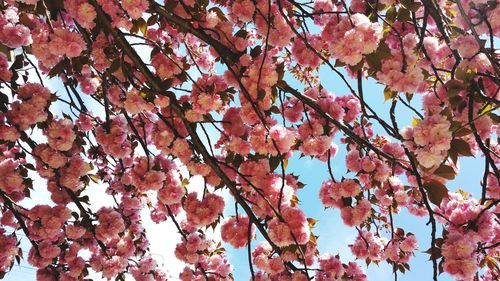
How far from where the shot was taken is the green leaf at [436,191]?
1.72 m

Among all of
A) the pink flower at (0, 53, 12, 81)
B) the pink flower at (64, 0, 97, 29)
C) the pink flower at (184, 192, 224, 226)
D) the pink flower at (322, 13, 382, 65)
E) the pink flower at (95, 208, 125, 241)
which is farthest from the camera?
the pink flower at (95, 208, 125, 241)

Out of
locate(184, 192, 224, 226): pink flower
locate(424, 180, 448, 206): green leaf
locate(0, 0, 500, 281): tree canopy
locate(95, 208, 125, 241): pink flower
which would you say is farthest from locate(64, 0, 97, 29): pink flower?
locate(424, 180, 448, 206): green leaf

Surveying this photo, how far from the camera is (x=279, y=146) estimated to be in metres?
1.80

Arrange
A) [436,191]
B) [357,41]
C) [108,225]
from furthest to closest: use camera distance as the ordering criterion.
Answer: [108,225] → [436,191] → [357,41]

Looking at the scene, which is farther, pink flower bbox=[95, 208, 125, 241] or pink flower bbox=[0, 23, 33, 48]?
pink flower bbox=[95, 208, 125, 241]

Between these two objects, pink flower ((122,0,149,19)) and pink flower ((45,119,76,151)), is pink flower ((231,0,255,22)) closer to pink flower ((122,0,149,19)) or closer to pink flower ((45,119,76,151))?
pink flower ((122,0,149,19))

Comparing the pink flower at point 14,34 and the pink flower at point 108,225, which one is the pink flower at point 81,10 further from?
the pink flower at point 108,225

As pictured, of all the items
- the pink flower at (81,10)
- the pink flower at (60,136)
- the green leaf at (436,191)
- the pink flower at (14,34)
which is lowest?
the green leaf at (436,191)

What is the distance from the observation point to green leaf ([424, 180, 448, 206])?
67.7 inches

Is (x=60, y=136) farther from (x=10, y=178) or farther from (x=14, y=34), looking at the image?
(x=14, y=34)

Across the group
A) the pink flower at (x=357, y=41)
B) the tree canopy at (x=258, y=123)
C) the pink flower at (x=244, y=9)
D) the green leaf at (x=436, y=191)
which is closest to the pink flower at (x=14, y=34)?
the tree canopy at (x=258, y=123)

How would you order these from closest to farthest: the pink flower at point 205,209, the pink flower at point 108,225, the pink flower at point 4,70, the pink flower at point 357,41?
1. the pink flower at point 357,41
2. the pink flower at point 205,209
3. the pink flower at point 4,70
4. the pink flower at point 108,225

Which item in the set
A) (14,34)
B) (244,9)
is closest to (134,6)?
(244,9)

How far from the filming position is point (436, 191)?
174 cm
